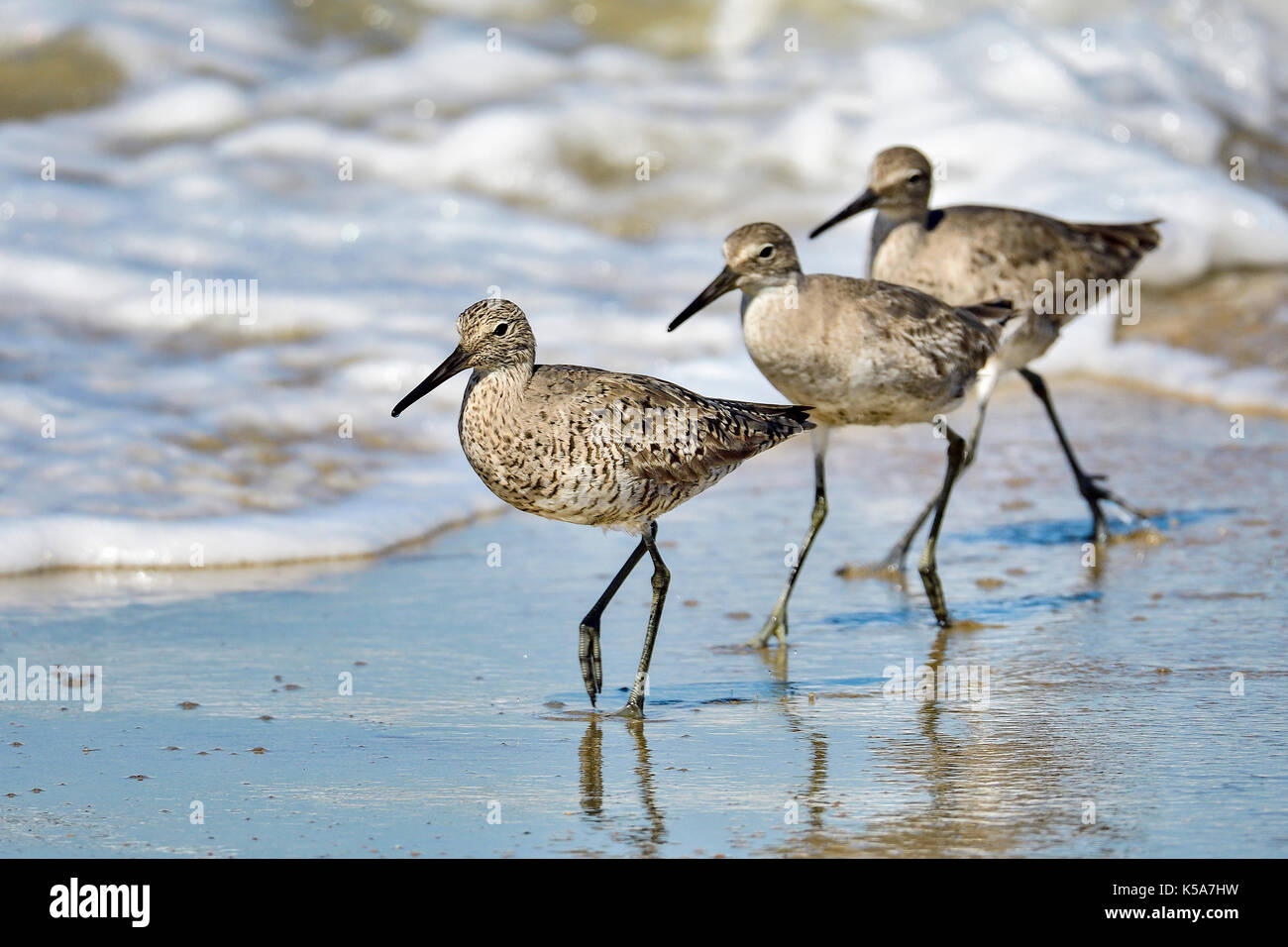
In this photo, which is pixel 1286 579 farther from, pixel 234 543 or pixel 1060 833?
pixel 234 543

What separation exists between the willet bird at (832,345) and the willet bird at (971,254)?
1.33 metres

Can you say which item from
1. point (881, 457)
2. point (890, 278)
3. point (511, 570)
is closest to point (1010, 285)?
point (890, 278)

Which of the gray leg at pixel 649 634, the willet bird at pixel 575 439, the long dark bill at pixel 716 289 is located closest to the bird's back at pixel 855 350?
the long dark bill at pixel 716 289

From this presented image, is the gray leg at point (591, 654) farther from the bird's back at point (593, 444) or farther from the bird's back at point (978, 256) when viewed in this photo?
the bird's back at point (978, 256)

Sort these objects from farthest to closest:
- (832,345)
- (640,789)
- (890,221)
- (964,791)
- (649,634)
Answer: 1. (890,221)
2. (832,345)
3. (649,634)
4. (640,789)
5. (964,791)

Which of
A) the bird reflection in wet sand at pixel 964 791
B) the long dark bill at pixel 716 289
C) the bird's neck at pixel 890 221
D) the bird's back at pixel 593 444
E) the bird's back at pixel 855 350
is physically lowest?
the bird reflection in wet sand at pixel 964 791

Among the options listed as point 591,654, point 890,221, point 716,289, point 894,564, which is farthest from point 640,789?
point 890,221

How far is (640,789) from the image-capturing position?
4.97 m

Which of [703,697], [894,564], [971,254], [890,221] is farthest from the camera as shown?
[890,221]

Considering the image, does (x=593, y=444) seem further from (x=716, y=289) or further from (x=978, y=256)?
(x=978, y=256)

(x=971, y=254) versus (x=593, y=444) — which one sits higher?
(x=971, y=254)

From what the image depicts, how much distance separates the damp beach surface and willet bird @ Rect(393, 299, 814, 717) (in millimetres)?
596

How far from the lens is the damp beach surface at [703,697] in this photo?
463cm

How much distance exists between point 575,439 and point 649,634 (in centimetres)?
70
